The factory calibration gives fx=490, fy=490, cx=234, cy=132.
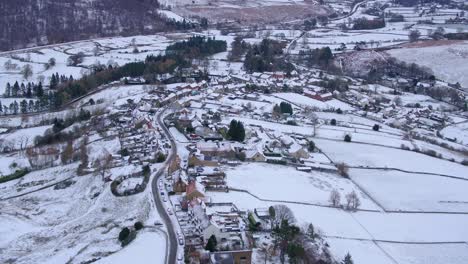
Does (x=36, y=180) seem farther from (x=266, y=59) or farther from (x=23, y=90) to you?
(x=266, y=59)

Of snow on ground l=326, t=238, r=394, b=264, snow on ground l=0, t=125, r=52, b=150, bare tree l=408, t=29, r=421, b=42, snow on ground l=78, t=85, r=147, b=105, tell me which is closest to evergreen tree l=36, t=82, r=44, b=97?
snow on ground l=78, t=85, r=147, b=105

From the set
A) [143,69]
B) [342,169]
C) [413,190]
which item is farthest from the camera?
[143,69]

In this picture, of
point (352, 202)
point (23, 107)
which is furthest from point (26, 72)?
point (352, 202)

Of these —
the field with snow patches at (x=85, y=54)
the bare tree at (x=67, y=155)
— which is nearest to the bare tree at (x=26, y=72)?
the field with snow patches at (x=85, y=54)

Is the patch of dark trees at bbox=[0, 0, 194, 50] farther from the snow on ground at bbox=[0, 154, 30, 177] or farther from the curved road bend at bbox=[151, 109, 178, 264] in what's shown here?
the curved road bend at bbox=[151, 109, 178, 264]

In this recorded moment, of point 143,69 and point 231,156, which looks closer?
point 231,156

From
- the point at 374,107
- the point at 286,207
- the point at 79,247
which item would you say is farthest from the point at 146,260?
the point at 374,107

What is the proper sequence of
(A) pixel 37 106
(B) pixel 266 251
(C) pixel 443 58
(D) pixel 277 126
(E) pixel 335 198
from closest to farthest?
(B) pixel 266 251 → (E) pixel 335 198 → (D) pixel 277 126 → (A) pixel 37 106 → (C) pixel 443 58

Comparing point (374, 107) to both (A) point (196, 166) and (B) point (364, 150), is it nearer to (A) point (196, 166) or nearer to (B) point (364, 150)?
(B) point (364, 150)
